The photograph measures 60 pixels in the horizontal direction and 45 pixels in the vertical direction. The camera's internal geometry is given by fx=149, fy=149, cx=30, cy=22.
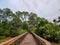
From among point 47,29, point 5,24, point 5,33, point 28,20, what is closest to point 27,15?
point 28,20

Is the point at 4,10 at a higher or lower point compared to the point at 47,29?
higher

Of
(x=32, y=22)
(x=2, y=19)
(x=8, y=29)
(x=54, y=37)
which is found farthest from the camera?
(x=32, y=22)

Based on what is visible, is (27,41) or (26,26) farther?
(26,26)

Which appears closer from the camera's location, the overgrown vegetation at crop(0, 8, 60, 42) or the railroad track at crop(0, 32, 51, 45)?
the railroad track at crop(0, 32, 51, 45)

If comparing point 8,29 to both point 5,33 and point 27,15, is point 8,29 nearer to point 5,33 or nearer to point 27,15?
point 5,33

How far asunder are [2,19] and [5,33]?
312 inches

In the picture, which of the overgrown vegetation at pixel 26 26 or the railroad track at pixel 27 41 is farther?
the overgrown vegetation at pixel 26 26

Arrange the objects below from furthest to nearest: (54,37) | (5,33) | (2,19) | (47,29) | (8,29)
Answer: (2,19) → (8,29) → (5,33) → (47,29) → (54,37)

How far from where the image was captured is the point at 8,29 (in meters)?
27.5

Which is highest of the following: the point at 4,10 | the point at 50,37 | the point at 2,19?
the point at 4,10

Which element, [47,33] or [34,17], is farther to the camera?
[34,17]

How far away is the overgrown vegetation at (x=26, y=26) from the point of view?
1708 cm

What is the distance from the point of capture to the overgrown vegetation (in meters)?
17.1

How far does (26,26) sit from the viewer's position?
126 feet
